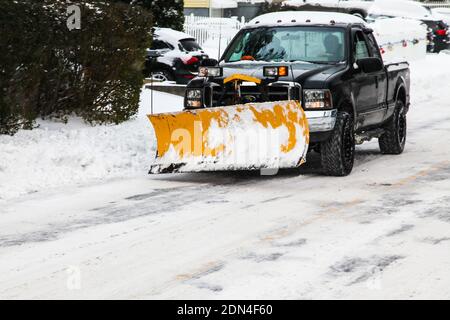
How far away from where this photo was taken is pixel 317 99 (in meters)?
12.1

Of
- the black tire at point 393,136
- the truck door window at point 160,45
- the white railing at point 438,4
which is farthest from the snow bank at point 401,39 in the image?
the white railing at point 438,4

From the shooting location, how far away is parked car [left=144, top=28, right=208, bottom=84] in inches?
997

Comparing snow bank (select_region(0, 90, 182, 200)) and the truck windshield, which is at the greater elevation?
the truck windshield

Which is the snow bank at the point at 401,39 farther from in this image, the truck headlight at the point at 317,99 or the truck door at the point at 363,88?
the truck headlight at the point at 317,99

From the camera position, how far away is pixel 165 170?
1212 cm

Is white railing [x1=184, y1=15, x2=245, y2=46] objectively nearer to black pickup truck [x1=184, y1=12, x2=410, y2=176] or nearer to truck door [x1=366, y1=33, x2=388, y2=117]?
truck door [x1=366, y1=33, x2=388, y2=117]

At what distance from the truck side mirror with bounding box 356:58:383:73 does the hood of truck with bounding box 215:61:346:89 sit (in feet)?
0.69

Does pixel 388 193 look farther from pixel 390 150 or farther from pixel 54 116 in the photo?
pixel 54 116

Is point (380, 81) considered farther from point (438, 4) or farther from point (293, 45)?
point (438, 4)

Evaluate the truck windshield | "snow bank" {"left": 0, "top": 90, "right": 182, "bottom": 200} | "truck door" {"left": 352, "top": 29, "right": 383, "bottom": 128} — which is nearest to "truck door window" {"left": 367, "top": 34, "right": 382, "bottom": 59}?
"truck door" {"left": 352, "top": 29, "right": 383, "bottom": 128}

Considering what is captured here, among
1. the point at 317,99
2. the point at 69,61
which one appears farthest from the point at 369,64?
the point at 69,61

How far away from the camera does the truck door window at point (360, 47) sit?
13492 millimetres

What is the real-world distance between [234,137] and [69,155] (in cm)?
200

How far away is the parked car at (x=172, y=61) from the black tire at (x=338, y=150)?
42.3 feet
